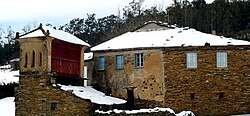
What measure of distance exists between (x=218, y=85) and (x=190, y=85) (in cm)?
210

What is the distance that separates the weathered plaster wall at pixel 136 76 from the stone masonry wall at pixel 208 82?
64 centimetres

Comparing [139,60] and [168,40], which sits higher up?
[168,40]

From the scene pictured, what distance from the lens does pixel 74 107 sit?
103 ft

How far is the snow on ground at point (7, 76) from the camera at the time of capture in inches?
2105

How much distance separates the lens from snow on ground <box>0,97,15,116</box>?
39812 millimetres

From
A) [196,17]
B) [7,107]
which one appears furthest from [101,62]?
[196,17]

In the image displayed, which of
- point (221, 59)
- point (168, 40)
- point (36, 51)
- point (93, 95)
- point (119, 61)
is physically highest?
point (168, 40)

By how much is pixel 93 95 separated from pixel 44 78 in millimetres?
3812

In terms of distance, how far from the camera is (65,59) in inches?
1377

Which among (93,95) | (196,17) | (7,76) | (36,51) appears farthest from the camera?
(196,17)

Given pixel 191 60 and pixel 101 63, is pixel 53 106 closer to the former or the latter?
pixel 101 63

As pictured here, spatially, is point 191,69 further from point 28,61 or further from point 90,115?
point 28,61

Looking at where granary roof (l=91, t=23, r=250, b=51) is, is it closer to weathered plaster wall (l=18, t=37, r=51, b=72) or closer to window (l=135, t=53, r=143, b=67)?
window (l=135, t=53, r=143, b=67)

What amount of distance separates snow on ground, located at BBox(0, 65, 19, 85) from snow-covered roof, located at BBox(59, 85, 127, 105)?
18315 millimetres
